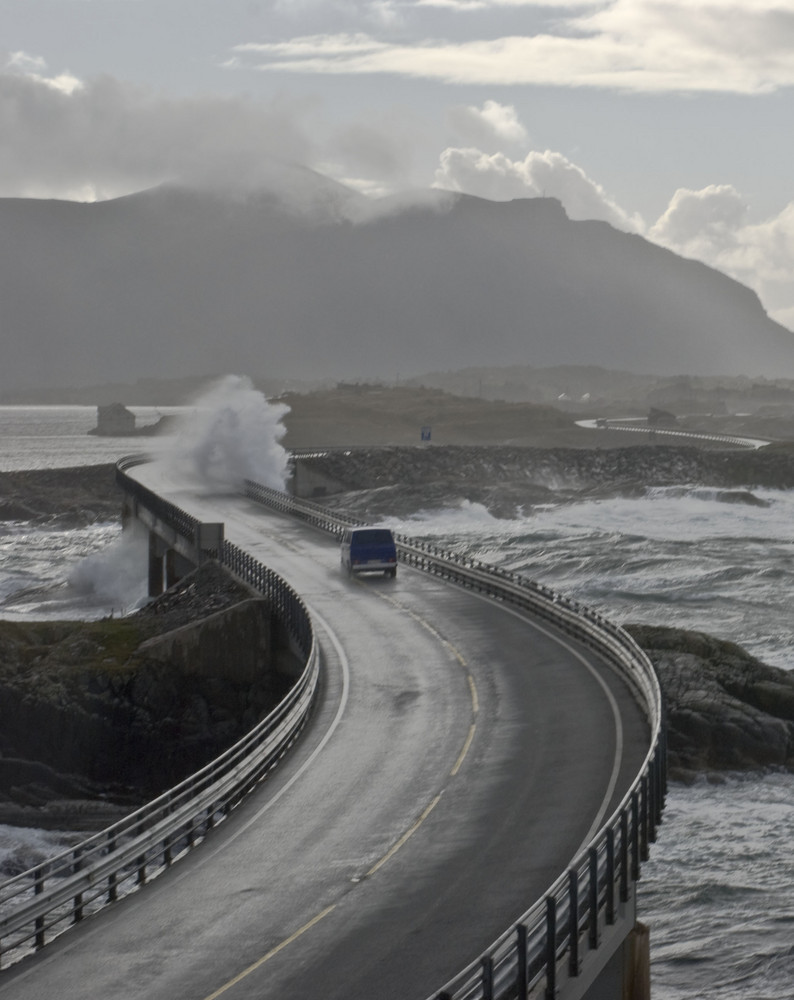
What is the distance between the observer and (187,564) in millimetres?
65125

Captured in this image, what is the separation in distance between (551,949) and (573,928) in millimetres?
726

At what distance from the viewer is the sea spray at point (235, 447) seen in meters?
102

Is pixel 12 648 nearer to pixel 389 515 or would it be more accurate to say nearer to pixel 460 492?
pixel 389 515

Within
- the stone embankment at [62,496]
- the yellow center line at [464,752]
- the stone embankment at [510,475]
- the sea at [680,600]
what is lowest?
the stone embankment at [62,496]

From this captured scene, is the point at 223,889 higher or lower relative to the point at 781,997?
higher

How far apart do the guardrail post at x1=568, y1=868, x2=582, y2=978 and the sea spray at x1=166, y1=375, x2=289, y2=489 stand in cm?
8225

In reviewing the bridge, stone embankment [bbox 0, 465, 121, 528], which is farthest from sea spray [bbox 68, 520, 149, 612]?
the bridge

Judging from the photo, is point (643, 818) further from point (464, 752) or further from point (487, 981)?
point (464, 752)

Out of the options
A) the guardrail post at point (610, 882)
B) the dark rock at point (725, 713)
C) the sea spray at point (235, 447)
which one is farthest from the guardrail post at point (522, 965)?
the sea spray at point (235, 447)

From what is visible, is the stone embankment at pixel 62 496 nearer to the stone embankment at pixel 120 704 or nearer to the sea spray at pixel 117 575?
the sea spray at pixel 117 575

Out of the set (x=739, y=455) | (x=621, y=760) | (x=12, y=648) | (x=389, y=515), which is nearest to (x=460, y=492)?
(x=389, y=515)

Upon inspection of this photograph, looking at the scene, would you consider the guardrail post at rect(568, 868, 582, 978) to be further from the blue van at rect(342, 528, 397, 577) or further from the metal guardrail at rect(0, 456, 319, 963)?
the blue van at rect(342, 528, 397, 577)

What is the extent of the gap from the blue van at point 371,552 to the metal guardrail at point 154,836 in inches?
249

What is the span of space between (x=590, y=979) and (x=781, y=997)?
8945 mm
